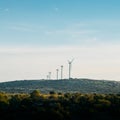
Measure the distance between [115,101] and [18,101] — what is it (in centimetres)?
3527

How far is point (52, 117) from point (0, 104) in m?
21.8

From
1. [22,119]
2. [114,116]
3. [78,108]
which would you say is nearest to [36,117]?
[22,119]

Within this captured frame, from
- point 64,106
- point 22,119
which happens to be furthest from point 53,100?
point 22,119

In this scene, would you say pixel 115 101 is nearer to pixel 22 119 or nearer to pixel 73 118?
pixel 73 118

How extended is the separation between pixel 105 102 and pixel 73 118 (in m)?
16.6

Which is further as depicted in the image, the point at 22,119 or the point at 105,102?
the point at 105,102

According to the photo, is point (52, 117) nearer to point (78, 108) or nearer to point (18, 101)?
point (78, 108)

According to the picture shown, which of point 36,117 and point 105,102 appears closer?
point 36,117

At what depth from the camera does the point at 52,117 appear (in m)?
161

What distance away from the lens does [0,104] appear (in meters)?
172

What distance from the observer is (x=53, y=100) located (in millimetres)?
179375

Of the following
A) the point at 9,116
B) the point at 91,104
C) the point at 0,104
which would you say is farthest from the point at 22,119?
the point at 91,104

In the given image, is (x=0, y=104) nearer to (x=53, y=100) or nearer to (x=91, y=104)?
(x=53, y=100)

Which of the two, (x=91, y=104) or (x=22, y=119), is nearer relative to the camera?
(x=22, y=119)
